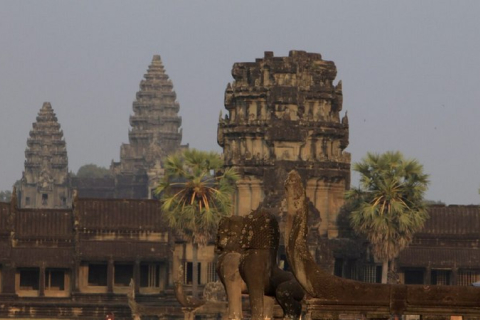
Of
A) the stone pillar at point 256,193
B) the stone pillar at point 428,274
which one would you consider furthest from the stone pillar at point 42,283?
the stone pillar at point 428,274

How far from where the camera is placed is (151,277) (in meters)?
117

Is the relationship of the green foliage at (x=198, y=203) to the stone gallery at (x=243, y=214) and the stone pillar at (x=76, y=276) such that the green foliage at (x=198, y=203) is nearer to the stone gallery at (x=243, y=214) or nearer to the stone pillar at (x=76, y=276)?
the stone gallery at (x=243, y=214)

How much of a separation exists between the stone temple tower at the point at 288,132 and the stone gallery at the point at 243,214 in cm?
6

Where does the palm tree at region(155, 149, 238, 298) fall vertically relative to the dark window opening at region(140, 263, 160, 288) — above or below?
above

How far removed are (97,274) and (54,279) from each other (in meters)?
2.51

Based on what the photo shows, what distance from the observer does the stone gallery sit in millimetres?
110875

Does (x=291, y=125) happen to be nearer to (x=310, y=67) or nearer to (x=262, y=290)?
(x=310, y=67)

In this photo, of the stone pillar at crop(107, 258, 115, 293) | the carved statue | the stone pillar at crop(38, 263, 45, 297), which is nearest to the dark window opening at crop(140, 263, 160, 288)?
the stone pillar at crop(107, 258, 115, 293)

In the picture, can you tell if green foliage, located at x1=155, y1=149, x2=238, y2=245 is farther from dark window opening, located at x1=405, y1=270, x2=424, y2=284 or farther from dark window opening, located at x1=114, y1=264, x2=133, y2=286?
dark window opening, located at x1=405, y1=270, x2=424, y2=284

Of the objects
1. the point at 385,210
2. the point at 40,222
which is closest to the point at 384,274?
the point at 385,210

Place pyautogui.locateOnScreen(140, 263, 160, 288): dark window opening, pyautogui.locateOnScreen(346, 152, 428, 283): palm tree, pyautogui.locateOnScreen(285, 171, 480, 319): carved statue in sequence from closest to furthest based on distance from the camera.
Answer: pyautogui.locateOnScreen(285, 171, 480, 319): carved statue → pyautogui.locateOnScreen(346, 152, 428, 283): palm tree → pyautogui.locateOnScreen(140, 263, 160, 288): dark window opening

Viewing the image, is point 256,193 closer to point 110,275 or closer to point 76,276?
point 110,275

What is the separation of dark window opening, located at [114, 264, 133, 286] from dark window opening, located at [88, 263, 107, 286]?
89cm

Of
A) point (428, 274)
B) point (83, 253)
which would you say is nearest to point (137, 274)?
point (83, 253)
